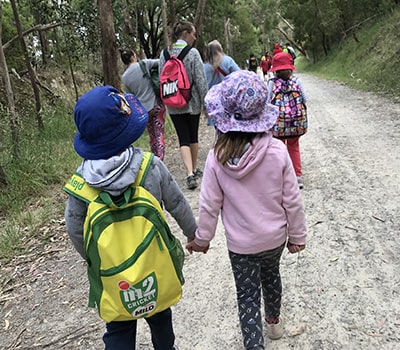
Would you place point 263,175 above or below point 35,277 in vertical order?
above

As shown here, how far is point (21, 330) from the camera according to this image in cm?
290

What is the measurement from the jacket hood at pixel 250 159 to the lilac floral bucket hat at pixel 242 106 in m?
0.06

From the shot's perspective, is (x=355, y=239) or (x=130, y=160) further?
(x=355, y=239)

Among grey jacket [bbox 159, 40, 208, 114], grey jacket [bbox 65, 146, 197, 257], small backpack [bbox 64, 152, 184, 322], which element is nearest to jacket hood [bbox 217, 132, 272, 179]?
grey jacket [bbox 65, 146, 197, 257]

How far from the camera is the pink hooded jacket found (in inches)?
79.2

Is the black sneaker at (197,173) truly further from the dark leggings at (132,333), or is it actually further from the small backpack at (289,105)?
the dark leggings at (132,333)

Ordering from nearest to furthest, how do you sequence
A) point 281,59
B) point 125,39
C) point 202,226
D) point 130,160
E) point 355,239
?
point 130,160, point 202,226, point 355,239, point 281,59, point 125,39

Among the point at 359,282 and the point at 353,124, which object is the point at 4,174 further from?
the point at 353,124

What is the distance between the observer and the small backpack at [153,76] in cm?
515

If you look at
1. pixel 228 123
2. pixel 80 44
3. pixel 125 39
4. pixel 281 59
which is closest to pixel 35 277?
pixel 228 123

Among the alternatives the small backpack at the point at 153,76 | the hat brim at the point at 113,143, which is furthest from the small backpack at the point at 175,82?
the hat brim at the point at 113,143

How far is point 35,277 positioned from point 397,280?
3.03 meters

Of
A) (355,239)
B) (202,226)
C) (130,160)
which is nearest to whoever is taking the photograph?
(130,160)

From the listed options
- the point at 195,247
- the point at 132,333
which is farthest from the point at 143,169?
the point at 132,333
